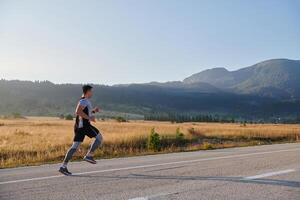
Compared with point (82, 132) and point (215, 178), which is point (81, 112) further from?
point (215, 178)

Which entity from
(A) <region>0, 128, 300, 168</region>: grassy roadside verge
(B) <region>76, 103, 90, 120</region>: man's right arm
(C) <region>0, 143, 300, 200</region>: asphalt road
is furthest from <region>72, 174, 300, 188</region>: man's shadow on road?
(A) <region>0, 128, 300, 168</region>: grassy roadside verge

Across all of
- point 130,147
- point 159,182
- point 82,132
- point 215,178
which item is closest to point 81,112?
point 82,132

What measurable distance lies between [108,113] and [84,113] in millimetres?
140325

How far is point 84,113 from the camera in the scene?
10.2 meters

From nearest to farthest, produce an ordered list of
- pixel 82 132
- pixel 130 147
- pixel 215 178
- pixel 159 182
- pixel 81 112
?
pixel 159 182 < pixel 215 178 < pixel 81 112 < pixel 82 132 < pixel 130 147

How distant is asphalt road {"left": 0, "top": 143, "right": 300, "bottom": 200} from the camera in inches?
298

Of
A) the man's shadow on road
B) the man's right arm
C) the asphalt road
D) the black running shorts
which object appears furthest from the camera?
the black running shorts

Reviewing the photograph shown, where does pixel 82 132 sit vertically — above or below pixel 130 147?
above

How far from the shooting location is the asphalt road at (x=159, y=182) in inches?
298

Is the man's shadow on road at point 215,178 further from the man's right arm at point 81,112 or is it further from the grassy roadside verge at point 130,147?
the grassy roadside verge at point 130,147

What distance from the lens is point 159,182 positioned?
884 centimetres

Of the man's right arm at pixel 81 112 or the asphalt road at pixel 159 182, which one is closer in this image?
the asphalt road at pixel 159 182

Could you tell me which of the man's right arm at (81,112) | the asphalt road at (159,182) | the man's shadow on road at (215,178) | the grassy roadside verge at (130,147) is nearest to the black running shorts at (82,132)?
the man's right arm at (81,112)

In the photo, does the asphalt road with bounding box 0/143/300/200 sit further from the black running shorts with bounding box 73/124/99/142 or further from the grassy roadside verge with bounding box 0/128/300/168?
the grassy roadside verge with bounding box 0/128/300/168
